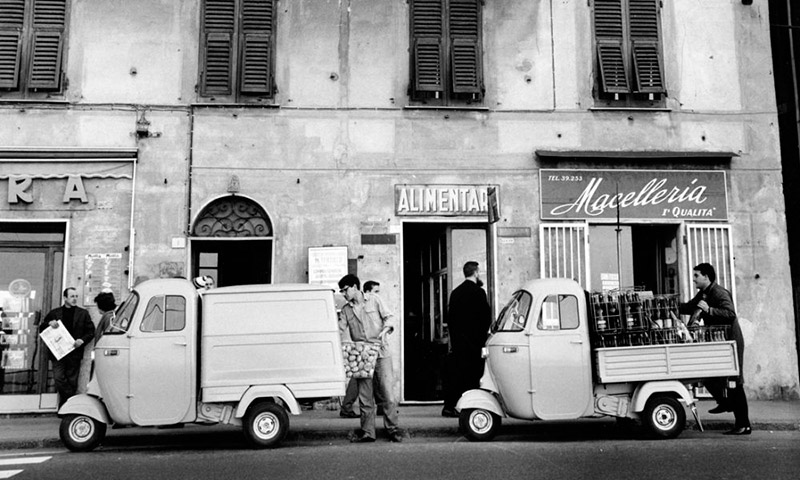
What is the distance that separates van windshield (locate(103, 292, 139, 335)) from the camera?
30.7 feet

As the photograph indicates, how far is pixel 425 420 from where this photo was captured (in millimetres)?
11109

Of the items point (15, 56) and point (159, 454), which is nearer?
point (159, 454)

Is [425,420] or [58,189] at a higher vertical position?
[58,189]

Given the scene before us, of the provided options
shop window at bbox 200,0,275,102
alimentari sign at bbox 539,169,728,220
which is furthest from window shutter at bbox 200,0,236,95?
alimentari sign at bbox 539,169,728,220

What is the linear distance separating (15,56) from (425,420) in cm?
910

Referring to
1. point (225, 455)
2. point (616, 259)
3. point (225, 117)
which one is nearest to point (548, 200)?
point (616, 259)

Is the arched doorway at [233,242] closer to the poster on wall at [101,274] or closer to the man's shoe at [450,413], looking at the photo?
the poster on wall at [101,274]

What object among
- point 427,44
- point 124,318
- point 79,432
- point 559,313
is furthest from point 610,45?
point 79,432

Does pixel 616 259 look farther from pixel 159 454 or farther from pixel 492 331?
pixel 159 454

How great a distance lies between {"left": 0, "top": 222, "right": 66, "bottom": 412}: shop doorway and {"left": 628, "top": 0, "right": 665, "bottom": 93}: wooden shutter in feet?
33.6

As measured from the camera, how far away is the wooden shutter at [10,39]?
13375mm

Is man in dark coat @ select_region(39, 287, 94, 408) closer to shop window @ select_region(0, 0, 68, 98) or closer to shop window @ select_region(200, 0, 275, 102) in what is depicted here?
shop window @ select_region(0, 0, 68, 98)

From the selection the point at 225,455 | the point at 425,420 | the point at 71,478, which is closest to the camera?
the point at 71,478

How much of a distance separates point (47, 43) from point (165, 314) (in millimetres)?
6663
